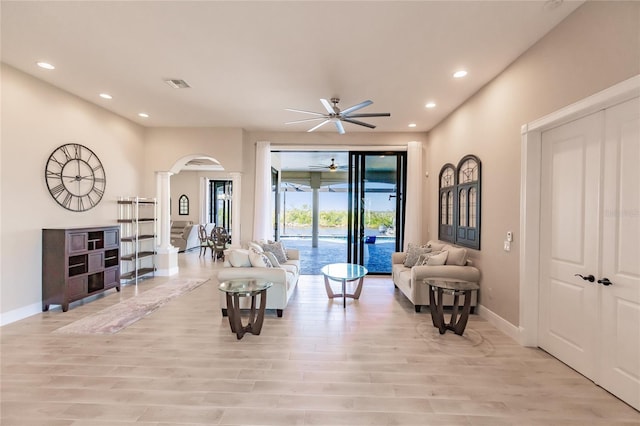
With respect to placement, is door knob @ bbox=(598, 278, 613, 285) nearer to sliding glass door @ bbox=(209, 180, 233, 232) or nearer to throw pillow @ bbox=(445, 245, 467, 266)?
throw pillow @ bbox=(445, 245, 467, 266)

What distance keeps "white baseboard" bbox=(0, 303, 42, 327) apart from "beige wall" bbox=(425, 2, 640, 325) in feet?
20.5

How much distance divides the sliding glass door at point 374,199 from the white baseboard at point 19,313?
535cm

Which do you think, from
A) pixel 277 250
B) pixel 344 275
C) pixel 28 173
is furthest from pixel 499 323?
pixel 28 173

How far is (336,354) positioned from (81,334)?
9.85ft

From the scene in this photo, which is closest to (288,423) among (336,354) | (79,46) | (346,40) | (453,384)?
(336,354)

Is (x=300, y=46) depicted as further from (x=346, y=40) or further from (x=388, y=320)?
(x=388, y=320)

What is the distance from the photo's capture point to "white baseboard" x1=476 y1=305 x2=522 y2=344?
3.29 meters

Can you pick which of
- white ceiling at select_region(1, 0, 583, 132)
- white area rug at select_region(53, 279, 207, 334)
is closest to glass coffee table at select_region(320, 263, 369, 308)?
white area rug at select_region(53, 279, 207, 334)

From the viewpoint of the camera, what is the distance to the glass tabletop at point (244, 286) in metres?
3.28

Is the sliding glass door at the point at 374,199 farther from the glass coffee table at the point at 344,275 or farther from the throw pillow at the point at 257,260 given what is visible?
the throw pillow at the point at 257,260

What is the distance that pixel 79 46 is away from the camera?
3150 mm

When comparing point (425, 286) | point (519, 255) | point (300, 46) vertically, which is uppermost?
point (300, 46)

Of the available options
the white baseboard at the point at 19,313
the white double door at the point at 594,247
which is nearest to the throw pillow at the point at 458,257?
the white double door at the point at 594,247

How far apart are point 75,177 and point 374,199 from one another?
565 centimetres
